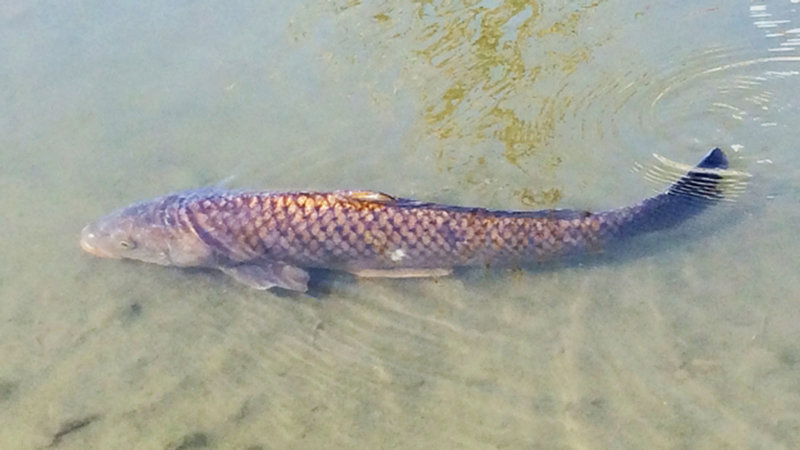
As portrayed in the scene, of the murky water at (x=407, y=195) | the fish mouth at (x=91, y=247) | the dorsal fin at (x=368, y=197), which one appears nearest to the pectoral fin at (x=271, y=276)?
the murky water at (x=407, y=195)

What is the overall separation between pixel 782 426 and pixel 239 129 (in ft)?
14.7

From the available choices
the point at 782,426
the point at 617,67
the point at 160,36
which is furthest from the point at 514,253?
the point at 160,36

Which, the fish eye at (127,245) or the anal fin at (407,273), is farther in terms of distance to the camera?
the fish eye at (127,245)

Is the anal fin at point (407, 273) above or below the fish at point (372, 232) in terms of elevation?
below

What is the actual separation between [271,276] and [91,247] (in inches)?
53.5

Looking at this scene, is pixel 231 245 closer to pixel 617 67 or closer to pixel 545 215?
pixel 545 215

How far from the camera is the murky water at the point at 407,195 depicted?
14.1 ft

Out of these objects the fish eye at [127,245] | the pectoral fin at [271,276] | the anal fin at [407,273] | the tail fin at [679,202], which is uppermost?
the fish eye at [127,245]

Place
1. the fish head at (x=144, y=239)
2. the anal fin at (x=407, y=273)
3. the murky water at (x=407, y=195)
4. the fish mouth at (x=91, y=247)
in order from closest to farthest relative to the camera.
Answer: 1. the murky water at (x=407, y=195)
2. the anal fin at (x=407, y=273)
3. the fish head at (x=144, y=239)
4. the fish mouth at (x=91, y=247)

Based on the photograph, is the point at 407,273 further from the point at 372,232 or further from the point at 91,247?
the point at 91,247

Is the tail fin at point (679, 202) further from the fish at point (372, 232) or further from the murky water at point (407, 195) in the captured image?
the murky water at point (407, 195)

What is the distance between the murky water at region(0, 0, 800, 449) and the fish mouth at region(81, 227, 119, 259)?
0.26 feet

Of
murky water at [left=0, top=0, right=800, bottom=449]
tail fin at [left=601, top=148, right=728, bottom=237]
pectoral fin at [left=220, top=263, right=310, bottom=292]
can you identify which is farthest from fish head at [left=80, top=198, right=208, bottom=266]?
tail fin at [left=601, top=148, right=728, bottom=237]

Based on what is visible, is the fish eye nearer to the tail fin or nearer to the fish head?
the fish head
